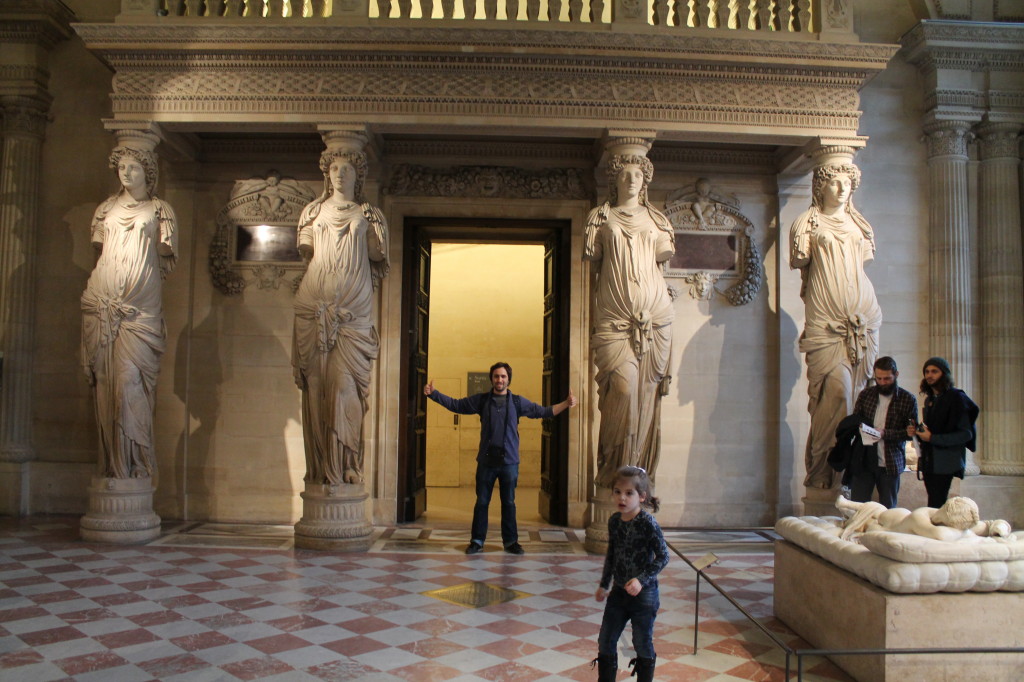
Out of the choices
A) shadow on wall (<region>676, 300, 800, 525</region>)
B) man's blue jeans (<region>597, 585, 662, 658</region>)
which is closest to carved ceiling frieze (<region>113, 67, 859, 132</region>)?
shadow on wall (<region>676, 300, 800, 525</region>)

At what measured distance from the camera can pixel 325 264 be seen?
711 centimetres

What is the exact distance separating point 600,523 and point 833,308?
287 centimetres

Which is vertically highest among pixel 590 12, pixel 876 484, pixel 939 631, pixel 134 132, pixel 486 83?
pixel 590 12

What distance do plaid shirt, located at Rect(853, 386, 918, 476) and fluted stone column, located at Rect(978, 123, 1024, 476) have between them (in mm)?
3258

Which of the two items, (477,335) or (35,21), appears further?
(477,335)

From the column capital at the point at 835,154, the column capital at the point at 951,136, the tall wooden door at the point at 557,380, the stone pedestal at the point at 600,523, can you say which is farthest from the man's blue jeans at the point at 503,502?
the column capital at the point at 951,136

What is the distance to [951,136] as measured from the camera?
28.4 ft

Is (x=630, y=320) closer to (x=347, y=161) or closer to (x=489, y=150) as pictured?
(x=489, y=150)

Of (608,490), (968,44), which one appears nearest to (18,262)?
(608,490)

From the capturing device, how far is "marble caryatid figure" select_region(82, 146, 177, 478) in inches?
284

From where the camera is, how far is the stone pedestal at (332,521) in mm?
7086

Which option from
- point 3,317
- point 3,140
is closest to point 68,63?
point 3,140

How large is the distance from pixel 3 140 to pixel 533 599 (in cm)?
753

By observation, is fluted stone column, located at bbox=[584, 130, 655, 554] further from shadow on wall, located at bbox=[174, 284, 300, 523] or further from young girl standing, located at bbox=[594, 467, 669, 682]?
young girl standing, located at bbox=[594, 467, 669, 682]
